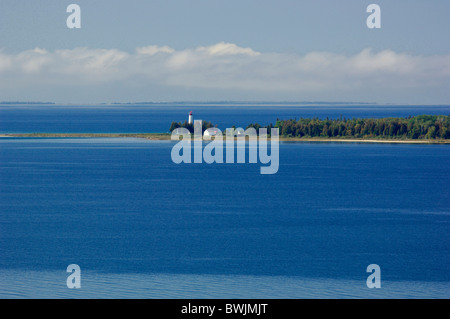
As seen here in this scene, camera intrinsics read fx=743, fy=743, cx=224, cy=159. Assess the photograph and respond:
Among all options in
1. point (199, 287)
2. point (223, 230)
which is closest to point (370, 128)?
point (223, 230)

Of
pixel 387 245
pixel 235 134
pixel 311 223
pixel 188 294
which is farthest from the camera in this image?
pixel 235 134

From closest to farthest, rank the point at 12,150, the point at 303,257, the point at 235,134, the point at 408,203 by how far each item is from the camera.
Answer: the point at 303,257
the point at 408,203
the point at 12,150
the point at 235,134

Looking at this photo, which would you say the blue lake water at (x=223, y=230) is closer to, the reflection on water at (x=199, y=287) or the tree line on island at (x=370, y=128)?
the reflection on water at (x=199, y=287)

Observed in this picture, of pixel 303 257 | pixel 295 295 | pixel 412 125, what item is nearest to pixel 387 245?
pixel 303 257

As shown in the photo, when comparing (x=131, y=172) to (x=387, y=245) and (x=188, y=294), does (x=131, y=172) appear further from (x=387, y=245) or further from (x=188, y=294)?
(x=188, y=294)

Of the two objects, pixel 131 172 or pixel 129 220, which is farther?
pixel 131 172
